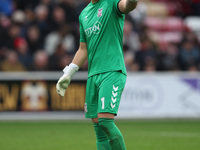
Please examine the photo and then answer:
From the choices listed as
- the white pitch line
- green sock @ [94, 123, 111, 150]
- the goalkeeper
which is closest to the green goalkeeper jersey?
the goalkeeper

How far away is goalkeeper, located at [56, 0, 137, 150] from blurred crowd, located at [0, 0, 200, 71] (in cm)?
868

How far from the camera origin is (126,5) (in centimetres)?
516

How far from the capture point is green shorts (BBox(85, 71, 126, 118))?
Result: 5.44 meters

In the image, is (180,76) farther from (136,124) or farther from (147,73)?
(136,124)

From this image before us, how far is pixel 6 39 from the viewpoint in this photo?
15.0 meters

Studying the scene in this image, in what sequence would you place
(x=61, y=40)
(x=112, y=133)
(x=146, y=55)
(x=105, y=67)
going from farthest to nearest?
1. (x=61, y=40)
2. (x=146, y=55)
3. (x=105, y=67)
4. (x=112, y=133)

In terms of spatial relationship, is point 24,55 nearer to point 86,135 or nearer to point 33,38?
point 33,38

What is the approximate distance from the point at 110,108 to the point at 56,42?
10346 millimetres

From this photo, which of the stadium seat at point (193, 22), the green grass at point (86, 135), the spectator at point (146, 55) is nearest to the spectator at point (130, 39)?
the spectator at point (146, 55)

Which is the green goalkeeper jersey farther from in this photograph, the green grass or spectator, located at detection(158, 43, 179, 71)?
A: spectator, located at detection(158, 43, 179, 71)

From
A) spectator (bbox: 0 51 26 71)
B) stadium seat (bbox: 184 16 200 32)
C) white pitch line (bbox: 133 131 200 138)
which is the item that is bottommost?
white pitch line (bbox: 133 131 200 138)

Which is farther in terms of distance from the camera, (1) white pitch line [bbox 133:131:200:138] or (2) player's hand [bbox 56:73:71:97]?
(1) white pitch line [bbox 133:131:200:138]

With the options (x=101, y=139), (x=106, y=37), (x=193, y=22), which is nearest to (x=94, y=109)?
(x=101, y=139)

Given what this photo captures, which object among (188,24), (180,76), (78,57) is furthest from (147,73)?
(78,57)
